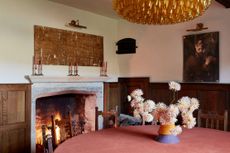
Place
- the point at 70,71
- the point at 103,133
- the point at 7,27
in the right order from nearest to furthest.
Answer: the point at 103,133 → the point at 7,27 → the point at 70,71

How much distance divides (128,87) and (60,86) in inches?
63.0

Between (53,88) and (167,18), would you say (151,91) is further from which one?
(167,18)

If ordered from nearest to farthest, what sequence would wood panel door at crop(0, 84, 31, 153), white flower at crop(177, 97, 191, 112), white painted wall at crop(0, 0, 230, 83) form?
white flower at crop(177, 97, 191, 112), wood panel door at crop(0, 84, 31, 153), white painted wall at crop(0, 0, 230, 83)

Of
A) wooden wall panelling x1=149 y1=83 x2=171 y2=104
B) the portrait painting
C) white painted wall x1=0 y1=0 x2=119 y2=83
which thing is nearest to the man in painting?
the portrait painting

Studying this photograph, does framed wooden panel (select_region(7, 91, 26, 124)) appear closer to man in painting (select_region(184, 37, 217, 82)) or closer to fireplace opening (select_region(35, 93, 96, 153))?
fireplace opening (select_region(35, 93, 96, 153))

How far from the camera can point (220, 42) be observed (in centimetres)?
413

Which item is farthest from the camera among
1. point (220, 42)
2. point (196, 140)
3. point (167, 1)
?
point (220, 42)

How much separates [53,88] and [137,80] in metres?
1.76

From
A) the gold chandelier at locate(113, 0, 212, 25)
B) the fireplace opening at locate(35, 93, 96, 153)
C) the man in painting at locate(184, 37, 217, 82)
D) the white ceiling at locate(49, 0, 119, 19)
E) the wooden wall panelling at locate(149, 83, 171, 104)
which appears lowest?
the fireplace opening at locate(35, 93, 96, 153)

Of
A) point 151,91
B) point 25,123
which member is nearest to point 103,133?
point 25,123

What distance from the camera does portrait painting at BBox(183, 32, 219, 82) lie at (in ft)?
13.7

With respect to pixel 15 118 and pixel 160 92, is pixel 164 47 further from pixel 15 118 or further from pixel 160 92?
pixel 15 118

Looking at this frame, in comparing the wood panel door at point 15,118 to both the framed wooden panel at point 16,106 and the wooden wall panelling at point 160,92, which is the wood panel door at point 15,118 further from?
the wooden wall panelling at point 160,92

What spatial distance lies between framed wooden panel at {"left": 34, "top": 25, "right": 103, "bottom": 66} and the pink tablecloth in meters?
2.00
